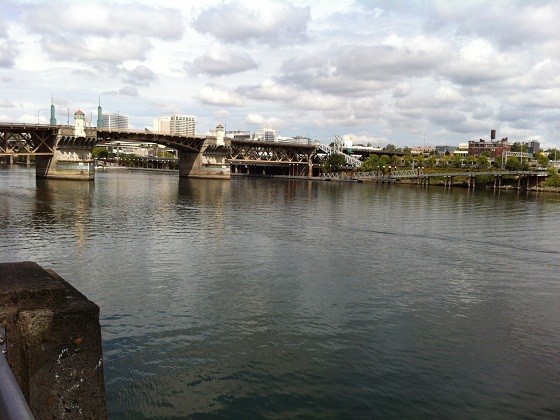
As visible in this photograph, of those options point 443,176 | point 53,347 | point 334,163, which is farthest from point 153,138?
point 53,347

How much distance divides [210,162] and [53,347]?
5609 inches

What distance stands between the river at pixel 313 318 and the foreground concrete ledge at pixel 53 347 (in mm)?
5553

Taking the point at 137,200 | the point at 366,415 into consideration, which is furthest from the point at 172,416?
the point at 137,200

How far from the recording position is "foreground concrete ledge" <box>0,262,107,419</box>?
7.22 m

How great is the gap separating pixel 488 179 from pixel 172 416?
15586 cm

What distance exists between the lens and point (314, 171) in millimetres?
195250

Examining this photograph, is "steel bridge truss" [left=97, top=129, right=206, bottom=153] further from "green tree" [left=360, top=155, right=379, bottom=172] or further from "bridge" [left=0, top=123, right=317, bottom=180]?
"green tree" [left=360, top=155, right=379, bottom=172]

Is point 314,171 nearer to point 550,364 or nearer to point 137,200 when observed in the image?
point 137,200

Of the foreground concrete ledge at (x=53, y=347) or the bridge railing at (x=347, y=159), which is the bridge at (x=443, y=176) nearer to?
the bridge railing at (x=347, y=159)

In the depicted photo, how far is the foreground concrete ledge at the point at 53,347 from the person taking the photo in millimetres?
7219

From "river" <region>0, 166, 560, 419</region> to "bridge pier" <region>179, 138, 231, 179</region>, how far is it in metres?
102

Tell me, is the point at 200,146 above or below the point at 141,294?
above

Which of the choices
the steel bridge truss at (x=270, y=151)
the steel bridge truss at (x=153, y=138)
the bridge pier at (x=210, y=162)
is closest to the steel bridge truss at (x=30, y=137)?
the steel bridge truss at (x=153, y=138)

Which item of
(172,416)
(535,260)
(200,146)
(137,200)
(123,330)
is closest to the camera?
(172,416)
